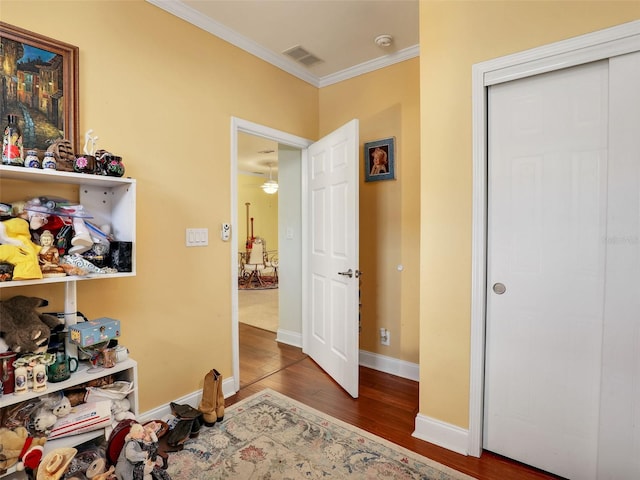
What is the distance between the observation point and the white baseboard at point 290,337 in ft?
11.8

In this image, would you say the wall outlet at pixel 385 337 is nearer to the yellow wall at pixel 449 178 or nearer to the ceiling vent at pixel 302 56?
the yellow wall at pixel 449 178

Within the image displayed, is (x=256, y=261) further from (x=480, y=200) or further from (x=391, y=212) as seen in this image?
(x=480, y=200)

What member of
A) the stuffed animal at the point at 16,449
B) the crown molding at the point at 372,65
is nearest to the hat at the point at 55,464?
the stuffed animal at the point at 16,449

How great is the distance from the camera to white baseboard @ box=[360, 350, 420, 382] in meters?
2.83

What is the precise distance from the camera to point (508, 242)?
180 centimetres

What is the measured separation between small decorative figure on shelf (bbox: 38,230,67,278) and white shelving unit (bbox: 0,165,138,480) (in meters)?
0.04

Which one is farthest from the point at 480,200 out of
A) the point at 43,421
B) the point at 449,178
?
the point at 43,421

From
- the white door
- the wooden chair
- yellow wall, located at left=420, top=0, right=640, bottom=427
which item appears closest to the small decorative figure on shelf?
the white door

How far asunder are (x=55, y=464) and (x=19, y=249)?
2.66 feet

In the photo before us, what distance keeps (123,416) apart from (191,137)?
1663mm

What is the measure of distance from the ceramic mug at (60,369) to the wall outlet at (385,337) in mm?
2248

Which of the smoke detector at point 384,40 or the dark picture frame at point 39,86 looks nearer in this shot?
the dark picture frame at point 39,86

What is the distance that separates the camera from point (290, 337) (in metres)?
3.65

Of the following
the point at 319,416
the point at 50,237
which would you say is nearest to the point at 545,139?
the point at 319,416
